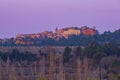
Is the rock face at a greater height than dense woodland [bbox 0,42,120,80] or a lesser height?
greater

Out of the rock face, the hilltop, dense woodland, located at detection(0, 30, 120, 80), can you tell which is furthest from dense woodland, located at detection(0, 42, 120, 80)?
the rock face

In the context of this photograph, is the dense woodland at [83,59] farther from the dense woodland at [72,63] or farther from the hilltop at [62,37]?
the hilltop at [62,37]

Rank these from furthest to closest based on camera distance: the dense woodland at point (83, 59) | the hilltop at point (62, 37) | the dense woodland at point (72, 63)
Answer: the hilltop at point (62, 37) < the dense woodland at point (83, 59) < the dense woodland at point (72, 63)

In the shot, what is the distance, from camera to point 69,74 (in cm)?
3045

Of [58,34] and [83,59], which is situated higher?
[58,34]

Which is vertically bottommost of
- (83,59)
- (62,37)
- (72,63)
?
(72,63)

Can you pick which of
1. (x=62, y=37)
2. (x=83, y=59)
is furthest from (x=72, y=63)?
(x=62, y=37)

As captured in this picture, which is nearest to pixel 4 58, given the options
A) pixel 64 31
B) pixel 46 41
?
pixel 46 41

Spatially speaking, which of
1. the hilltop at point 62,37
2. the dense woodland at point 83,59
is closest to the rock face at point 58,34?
the hilltop at point 62,37

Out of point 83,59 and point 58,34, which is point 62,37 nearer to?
point 58,34

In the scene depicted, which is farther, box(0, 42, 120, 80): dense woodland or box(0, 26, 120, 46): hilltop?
box(0, 26, 120, 46): hilltop

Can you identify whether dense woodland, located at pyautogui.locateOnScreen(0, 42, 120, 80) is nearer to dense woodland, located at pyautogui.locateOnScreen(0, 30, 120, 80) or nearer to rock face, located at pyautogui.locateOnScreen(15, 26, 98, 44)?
dense woodland, located at pyautogui.locateOnScreen(0, 30, 120, 80)

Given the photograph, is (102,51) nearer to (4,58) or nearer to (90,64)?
(90,64)

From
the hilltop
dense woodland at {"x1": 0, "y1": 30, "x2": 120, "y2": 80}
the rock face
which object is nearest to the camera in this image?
dense woodland at {"x1": 0, "y1": 30, "x2": 120, "y2": 80}
